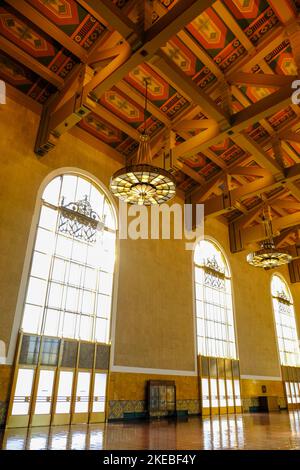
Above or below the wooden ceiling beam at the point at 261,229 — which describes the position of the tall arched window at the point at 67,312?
below

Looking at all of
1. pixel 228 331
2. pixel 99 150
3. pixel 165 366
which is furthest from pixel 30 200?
pixel 228 331

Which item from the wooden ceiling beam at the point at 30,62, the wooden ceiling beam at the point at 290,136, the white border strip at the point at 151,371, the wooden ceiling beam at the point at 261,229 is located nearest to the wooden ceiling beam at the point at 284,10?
the wooden ceiling beam at the point at 290,136

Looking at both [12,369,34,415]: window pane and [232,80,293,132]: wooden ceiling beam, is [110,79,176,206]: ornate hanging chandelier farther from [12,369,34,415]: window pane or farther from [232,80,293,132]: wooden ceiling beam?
[12,369,34,415]: window pane

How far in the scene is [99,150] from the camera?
14602 millimetres

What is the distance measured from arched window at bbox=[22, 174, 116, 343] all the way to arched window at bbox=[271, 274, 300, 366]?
1385cm

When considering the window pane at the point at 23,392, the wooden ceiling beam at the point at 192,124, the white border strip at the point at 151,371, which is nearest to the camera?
the window pane at the point at 23,392

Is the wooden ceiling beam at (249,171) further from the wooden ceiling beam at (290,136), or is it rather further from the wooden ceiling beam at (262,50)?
the wooden ceiling beam at (262,50)

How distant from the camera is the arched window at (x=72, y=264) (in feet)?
36.6

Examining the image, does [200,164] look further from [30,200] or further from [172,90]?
[30,200]

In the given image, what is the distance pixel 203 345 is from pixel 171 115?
34.0 ft

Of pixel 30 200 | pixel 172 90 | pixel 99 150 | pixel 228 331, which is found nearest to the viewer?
pixel 30 200

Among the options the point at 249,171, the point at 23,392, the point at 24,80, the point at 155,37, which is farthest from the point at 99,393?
the point at 24,80

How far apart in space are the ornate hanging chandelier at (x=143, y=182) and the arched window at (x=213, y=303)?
289 inches

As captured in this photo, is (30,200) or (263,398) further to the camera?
(263,398)
